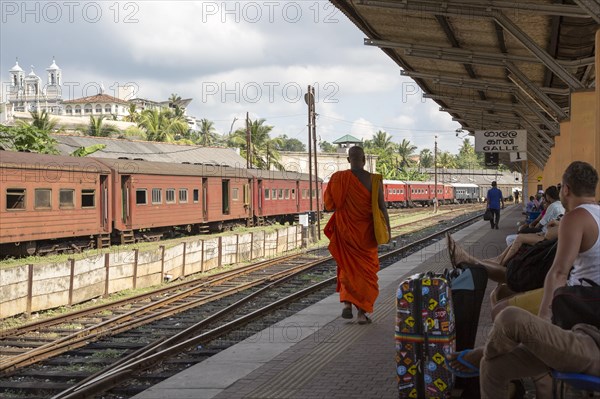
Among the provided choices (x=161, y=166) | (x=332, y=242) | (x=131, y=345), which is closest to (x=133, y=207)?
(x=161, y=166)

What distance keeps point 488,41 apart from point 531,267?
8028 mm

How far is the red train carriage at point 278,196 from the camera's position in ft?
116

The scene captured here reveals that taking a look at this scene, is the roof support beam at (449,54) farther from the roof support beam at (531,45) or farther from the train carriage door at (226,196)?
the train carriage door at (226,196)

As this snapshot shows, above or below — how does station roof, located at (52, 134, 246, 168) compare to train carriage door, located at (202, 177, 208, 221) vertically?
above

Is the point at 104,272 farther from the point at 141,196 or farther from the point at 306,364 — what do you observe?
the point at 141,196

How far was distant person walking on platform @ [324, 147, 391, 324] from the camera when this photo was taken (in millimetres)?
8070

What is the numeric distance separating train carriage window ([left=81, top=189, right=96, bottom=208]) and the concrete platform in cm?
1334

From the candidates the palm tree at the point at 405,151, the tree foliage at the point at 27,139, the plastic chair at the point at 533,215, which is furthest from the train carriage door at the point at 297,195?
the palm tree at the point at 405,151

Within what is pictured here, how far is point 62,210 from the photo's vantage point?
20000mm

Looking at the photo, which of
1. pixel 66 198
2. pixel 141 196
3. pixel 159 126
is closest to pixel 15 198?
pixel 66 198

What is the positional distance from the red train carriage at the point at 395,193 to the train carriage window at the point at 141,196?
124 feet

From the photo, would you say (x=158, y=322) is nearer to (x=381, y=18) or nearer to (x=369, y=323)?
(x=369, y=323)

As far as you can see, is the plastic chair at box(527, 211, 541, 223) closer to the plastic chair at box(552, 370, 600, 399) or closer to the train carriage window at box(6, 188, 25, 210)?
the train carriage window at box(6, 188, 25, 210)

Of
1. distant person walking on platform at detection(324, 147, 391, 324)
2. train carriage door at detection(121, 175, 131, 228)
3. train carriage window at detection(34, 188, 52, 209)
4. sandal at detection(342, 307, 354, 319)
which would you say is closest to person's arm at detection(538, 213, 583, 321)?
distant person walking on platform at detection(324, 147, 391, 324)
